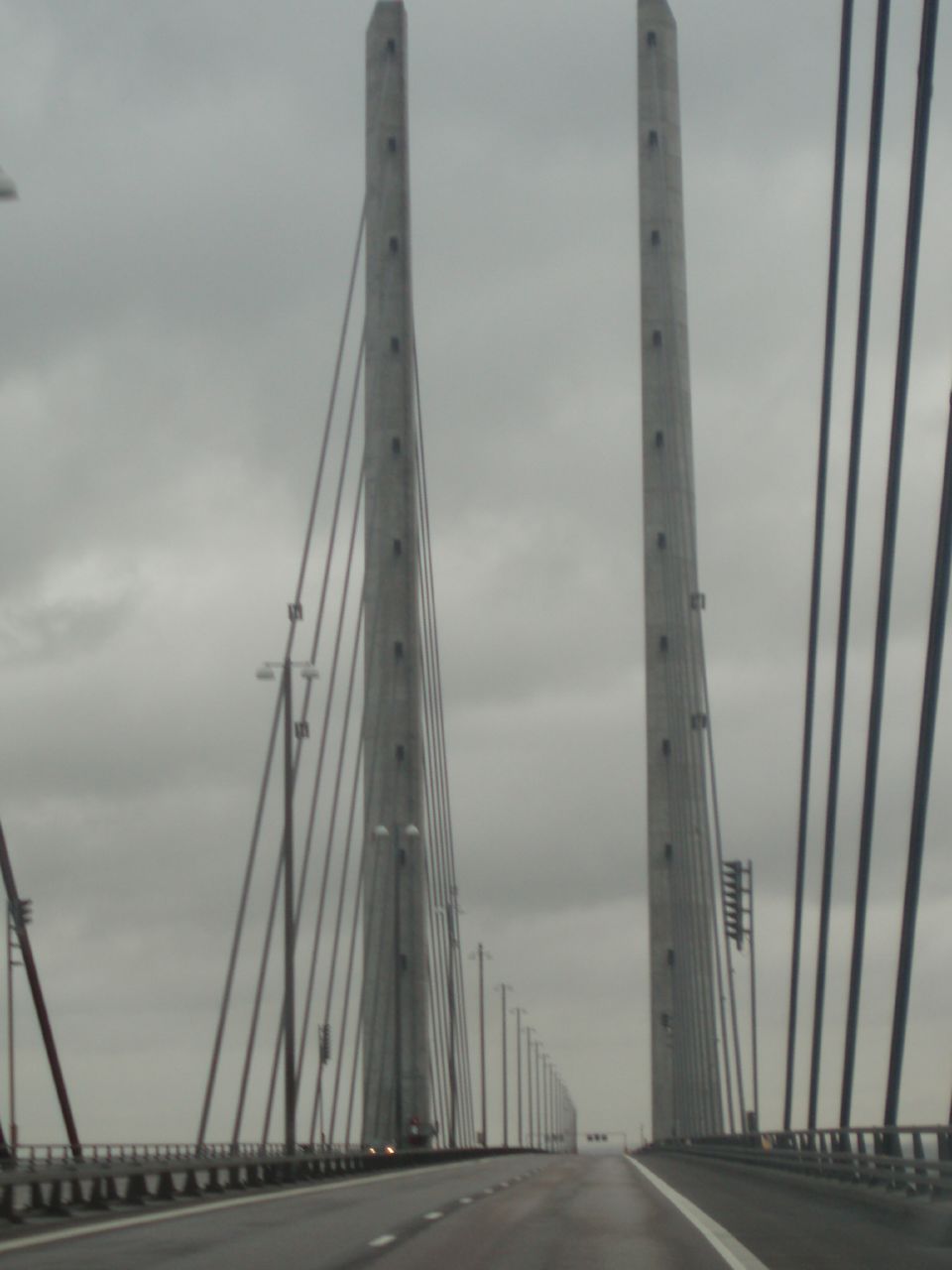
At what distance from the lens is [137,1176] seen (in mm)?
24453

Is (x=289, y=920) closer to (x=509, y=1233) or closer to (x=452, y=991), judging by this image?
(x=509, y=1233)

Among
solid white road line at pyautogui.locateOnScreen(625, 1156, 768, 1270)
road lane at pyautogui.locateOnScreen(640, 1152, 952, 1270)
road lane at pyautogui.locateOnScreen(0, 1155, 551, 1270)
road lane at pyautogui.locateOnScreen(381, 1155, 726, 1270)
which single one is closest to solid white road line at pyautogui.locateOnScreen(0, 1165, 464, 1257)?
road lane at pyautogui.locateOnScreen(0, 1155, 551, 1270)

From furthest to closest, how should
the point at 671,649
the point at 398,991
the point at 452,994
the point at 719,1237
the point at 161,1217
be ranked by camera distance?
1. the point at 452,994
2. the point at 671,649
3. the point at 398,991
4. the point at 161,1217
5. the point at 719,1237

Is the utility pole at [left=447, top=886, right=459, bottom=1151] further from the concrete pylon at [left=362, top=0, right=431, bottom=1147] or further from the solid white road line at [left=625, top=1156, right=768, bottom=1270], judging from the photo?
the solid white road line at [left=625, top=1156, right=768, bottom=1270]

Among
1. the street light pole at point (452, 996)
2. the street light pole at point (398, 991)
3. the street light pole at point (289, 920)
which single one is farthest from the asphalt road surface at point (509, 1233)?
the street light pole at point (452, 996)

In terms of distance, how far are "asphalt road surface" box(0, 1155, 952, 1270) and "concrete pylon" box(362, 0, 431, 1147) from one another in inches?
1286

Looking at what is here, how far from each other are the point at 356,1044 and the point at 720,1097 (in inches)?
604

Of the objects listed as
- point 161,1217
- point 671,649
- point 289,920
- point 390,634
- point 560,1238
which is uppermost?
point 671,649

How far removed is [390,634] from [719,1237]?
45067 mm

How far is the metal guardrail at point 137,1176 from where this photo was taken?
21.5m

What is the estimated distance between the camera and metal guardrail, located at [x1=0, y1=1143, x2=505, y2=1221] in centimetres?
2148

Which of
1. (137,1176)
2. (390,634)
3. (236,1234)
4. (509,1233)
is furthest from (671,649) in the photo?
(236,1234)

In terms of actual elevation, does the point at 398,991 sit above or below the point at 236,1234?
above

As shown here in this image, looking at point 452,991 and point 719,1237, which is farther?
point 452,991
